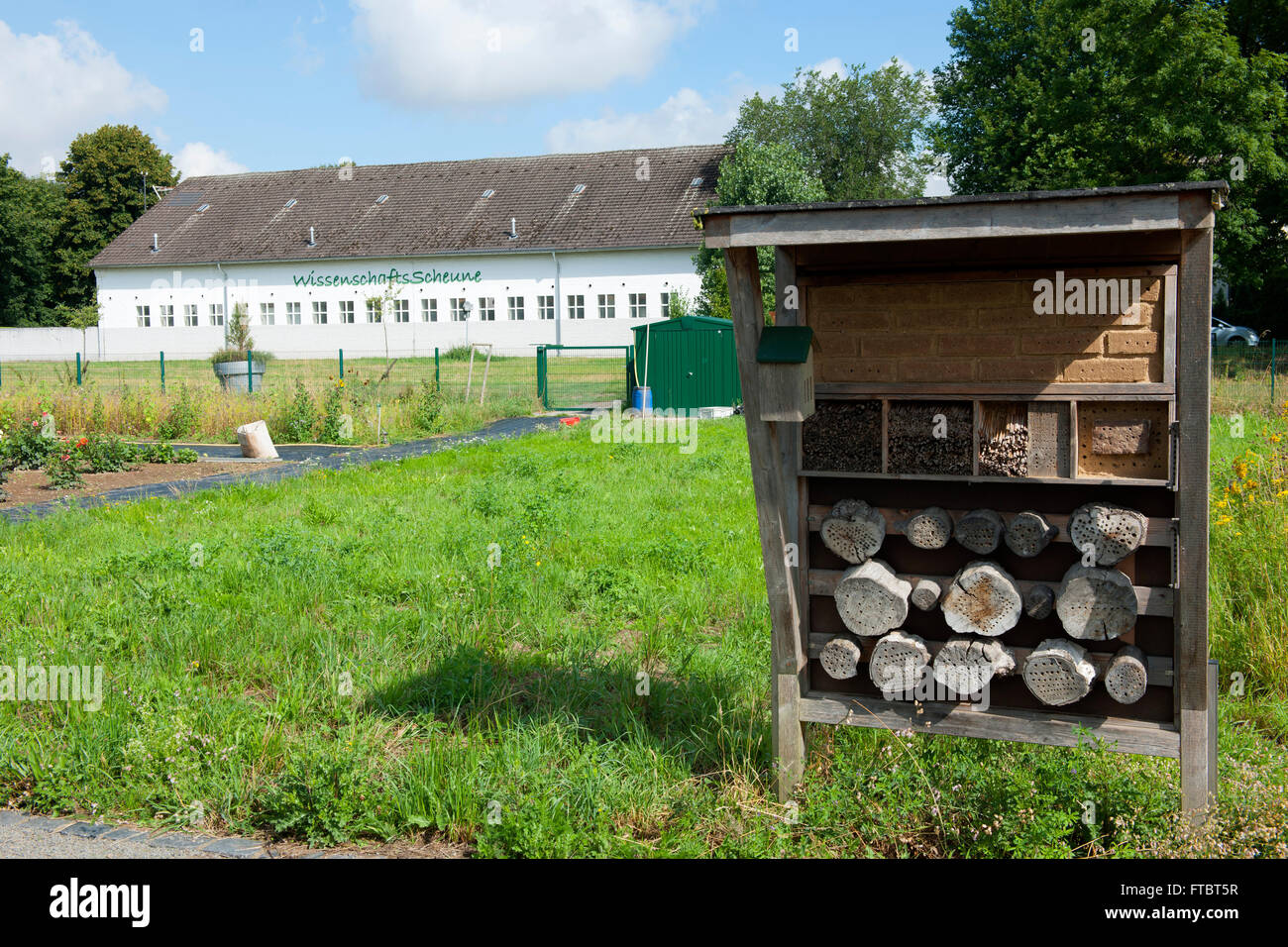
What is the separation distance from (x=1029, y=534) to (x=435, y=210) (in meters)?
46.2

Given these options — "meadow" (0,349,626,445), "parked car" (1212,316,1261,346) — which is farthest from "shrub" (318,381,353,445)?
"parked car" (1212,316,1261,346)

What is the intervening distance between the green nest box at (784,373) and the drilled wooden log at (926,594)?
32.7 inches

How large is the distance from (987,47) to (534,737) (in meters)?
43.4

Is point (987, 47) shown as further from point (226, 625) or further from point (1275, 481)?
point (226, 625)

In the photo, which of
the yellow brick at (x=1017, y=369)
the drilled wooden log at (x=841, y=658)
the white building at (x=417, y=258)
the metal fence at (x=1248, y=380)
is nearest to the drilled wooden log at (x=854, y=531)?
the drilled wooden log at (x=841, y=658)

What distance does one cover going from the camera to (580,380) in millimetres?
29750

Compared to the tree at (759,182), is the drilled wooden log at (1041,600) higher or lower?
lower

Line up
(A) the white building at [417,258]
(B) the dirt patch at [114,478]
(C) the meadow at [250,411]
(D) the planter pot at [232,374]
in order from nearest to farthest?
(B) the dirt patch at [114,478] → (C) the meadow at [250,411] → (D) the planter pot at [232,374] → (A) the white building at [417,258]

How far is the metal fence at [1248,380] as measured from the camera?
19.5 metres

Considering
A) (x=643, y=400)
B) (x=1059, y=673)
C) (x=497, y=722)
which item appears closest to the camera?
(x=1059, y=673)

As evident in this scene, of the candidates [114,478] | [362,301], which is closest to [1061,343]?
[114,478]

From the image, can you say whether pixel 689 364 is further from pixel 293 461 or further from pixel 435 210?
pixel 435 210

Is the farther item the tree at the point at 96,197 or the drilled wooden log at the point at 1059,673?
the tree at the point at 96,197

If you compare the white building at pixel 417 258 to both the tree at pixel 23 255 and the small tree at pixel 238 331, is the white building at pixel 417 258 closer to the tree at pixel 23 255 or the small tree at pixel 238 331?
the small tree at pixel 238 331
